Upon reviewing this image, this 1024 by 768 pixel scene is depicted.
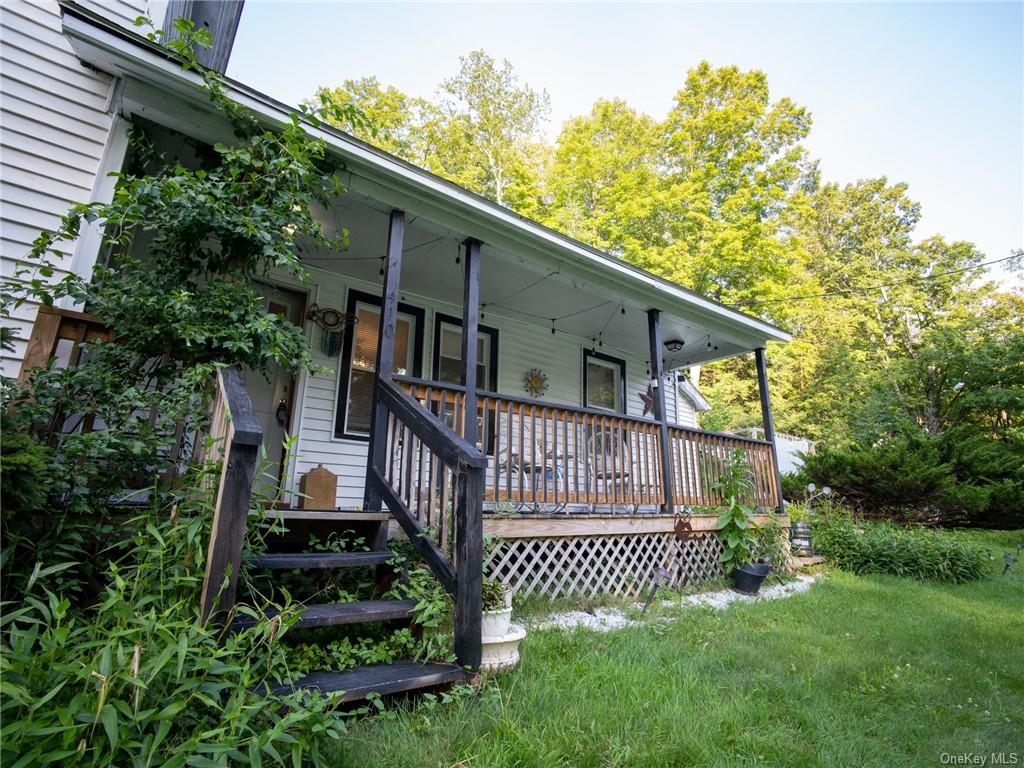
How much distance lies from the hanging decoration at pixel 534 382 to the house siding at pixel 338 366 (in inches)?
3.0

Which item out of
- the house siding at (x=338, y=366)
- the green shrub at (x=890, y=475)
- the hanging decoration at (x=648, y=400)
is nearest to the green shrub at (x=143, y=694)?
the house siding at (x=338, y=366)

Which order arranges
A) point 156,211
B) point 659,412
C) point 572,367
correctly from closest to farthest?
point 156,211 → point 659,412 → point 572,367

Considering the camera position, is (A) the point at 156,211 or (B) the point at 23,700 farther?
(A) the point at 156,211

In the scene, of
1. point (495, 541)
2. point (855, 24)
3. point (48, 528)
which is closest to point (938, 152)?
point (855, 24)

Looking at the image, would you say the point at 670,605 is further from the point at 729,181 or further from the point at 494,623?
the point at 729,181

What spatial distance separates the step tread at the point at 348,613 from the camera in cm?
223

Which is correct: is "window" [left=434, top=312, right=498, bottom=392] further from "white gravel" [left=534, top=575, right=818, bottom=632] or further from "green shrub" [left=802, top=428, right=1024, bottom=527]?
"green shrub" [left=802, top=428, right=1024, bottom=527]

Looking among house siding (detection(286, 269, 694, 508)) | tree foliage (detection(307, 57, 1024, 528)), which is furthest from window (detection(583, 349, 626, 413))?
tree foliage (detection(307, 57, 1024, 528))

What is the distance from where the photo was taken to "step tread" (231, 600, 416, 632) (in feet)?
7.33

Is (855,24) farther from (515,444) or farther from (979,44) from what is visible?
(515,444)

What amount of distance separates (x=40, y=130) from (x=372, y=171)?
2.11 m

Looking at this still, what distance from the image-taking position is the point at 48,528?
216cm

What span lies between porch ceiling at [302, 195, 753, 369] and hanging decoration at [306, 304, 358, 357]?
50 centimetres

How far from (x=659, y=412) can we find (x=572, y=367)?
218 centimetres
